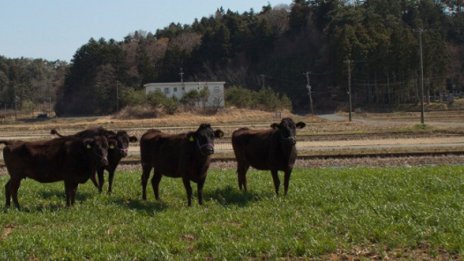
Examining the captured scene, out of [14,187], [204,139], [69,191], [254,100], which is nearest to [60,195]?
[14,187]

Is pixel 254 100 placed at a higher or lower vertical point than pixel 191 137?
higher

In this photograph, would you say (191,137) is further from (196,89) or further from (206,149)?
(196,89)

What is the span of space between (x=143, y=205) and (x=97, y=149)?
5.92 feet

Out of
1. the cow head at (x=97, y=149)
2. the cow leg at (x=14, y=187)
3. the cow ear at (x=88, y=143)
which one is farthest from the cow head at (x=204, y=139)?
the cow leg at (x=14, y=187)

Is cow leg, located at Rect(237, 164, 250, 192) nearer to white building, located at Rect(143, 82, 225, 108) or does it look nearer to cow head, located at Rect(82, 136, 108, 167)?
cow head, located at Rect(82, 136, 108, 167)

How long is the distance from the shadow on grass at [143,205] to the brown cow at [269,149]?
2800mm

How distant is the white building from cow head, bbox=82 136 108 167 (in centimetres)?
8500

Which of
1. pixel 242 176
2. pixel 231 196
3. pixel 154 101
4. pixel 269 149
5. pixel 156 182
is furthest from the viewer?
pixel 154 101

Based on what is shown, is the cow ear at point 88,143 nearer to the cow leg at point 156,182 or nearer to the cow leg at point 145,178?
the cow leg at point 145,178

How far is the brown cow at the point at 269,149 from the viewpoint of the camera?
14.7 m

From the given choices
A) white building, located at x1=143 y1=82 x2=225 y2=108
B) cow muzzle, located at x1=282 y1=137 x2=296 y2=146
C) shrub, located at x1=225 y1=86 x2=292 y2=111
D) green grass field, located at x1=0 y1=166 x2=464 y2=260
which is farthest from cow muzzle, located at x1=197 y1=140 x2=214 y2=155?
shrub, located at x1=225 y1=86 x2=292 y2=111

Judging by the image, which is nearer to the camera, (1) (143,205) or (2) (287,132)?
(1) (143,205)

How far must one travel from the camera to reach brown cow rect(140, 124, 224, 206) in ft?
44.7

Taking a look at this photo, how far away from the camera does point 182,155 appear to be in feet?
46.1
